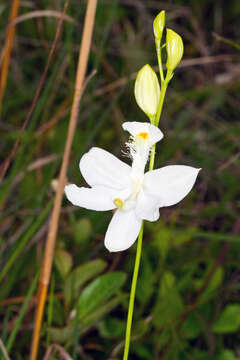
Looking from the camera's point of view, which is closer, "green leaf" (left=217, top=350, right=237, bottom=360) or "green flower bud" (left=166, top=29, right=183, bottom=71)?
"green flower bud" (left=166, top=29, right=183, bottom=71)

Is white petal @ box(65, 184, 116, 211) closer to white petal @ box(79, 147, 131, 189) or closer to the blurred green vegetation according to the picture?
white petal @ box(79, 147, 131, 189)

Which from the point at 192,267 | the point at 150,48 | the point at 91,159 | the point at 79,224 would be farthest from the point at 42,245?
the point at 150,48

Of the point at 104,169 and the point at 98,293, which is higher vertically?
the point at 104,169

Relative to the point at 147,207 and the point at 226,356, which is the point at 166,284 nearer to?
the point at 226,356

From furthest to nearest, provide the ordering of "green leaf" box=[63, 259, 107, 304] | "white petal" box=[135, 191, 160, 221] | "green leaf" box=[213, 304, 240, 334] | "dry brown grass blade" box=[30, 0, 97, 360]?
"green leaf" box=[213, 304, 240, 334], "green leaf" box=[63, 259, 107, 304], "dry brown grass blade" box=[30, 0, 97, 360], "white petal" box=[135, 191, 160, 221]

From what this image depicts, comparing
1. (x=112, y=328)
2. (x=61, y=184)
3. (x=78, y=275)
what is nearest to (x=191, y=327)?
(x=112, y=328)

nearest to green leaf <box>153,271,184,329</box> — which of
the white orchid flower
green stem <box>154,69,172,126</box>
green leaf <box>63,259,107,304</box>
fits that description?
green leaf <box>63,259,107,304</box>

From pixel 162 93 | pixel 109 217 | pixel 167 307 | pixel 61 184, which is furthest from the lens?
pixel 109 217

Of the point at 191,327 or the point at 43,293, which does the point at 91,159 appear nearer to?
the point at 43,293

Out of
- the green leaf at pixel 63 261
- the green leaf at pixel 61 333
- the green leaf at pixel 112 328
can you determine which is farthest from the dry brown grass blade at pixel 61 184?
the green leaf at pixel 112 328

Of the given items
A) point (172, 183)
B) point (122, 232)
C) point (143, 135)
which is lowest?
point (122, 232)
